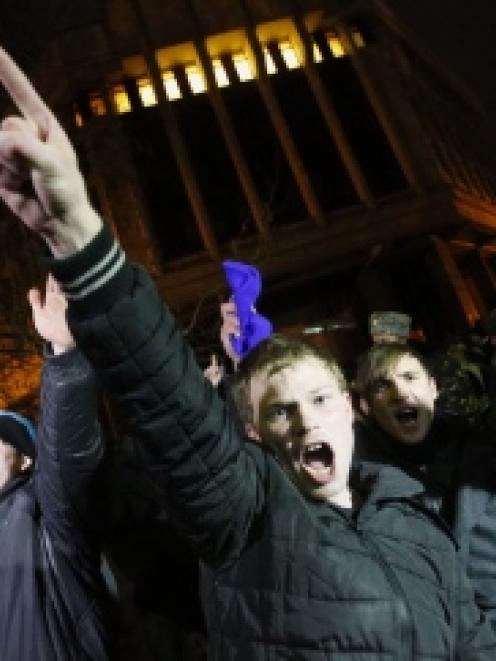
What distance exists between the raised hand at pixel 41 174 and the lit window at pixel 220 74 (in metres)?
16.6

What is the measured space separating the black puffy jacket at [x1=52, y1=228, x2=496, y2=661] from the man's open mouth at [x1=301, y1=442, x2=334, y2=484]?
199 millimetres

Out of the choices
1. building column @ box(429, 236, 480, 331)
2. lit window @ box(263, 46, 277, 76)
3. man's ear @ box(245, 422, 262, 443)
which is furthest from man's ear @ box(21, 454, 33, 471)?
lit window @ box(263, 46, 277, 76)

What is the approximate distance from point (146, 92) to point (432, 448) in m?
15.8

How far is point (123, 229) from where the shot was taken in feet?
49.6

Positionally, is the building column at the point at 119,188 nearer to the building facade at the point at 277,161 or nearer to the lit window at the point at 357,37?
the building facade at the point at 277,161

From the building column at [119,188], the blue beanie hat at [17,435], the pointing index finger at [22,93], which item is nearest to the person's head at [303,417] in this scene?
the pointing index finger at [22,93]

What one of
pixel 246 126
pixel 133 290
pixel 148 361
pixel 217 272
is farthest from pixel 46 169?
pixel 246 126

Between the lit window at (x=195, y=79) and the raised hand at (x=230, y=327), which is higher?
the lit window at (x=195, y=79)

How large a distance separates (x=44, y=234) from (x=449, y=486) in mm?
2156

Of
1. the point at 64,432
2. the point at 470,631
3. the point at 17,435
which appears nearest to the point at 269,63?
the point at 17,435

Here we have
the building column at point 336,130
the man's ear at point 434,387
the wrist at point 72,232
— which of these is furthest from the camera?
the building column at point 336,130

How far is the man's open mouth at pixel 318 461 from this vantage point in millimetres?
2084

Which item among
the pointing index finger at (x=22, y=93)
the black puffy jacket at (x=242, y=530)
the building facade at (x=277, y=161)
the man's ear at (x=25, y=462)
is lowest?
the black puffy jacket at (x=242, y=530)

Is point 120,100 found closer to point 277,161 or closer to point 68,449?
point 277,161
